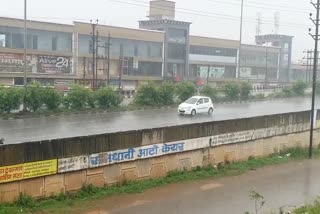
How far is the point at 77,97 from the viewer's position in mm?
37000

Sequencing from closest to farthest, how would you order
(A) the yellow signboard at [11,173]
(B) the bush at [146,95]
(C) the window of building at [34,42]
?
(A) the yellow signboard at [11,173], (B) the bush at [146,95], (C) the window of building at [34,42]

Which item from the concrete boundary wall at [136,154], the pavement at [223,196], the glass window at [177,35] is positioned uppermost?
the glass window at [177,35]

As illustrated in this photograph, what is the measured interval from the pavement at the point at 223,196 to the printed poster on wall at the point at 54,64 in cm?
4581

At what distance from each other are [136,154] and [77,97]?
21.4 m

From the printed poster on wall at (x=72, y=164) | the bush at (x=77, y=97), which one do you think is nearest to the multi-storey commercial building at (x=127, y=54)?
the bush at (x=77, y=97)

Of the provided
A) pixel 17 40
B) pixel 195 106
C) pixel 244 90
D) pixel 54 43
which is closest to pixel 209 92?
pixel 244 90

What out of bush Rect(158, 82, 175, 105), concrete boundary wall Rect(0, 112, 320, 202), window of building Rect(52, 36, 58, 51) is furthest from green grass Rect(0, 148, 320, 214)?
window of building Rect(52, 36, 58, 51)

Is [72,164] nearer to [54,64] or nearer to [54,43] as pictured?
[54,64]

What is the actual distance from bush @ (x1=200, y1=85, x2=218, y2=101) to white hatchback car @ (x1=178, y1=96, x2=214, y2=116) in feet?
34.7

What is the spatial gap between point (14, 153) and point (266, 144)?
13.3 m

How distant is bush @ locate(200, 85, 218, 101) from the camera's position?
160 feet

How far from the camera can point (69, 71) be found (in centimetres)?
6375

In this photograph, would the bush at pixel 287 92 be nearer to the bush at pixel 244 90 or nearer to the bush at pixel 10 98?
the bush at pixel 244 90

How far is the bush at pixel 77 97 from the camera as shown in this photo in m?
36.8
